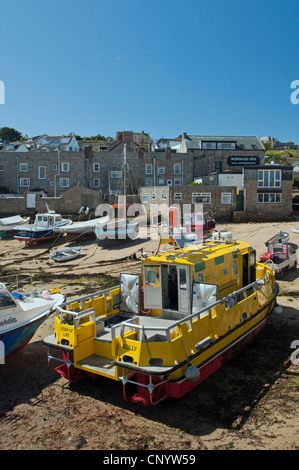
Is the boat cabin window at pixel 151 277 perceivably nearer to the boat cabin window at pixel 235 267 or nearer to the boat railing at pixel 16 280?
the boat cabin window at pixel 235 267

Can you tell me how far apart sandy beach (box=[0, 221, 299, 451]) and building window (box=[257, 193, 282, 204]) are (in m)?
22.7

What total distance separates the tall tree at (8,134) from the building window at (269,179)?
7693 cm

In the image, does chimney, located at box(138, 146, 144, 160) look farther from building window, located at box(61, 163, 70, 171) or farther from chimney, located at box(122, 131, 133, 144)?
building window, located at box(61, 163, 70, 171)

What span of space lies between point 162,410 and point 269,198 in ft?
92.0

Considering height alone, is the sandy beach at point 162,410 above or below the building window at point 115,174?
below

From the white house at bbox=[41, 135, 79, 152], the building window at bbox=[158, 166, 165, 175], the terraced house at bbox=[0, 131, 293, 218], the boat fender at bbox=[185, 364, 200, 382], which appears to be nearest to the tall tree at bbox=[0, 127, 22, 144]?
the white house at bbox=[41, 135, 79, 152]

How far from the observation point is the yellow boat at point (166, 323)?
6.81m

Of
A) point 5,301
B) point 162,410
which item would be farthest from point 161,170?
point 162,410

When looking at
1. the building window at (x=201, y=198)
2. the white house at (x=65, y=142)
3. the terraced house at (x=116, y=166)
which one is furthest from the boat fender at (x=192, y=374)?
the white house at (x=65, y=142)

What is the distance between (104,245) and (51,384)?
17118 mm

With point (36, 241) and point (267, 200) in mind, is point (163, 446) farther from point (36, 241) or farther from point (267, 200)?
point (267, 200)

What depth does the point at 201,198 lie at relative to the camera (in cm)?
3288

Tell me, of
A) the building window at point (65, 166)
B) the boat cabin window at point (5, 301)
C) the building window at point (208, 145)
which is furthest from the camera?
the building window at point (208, 145)
